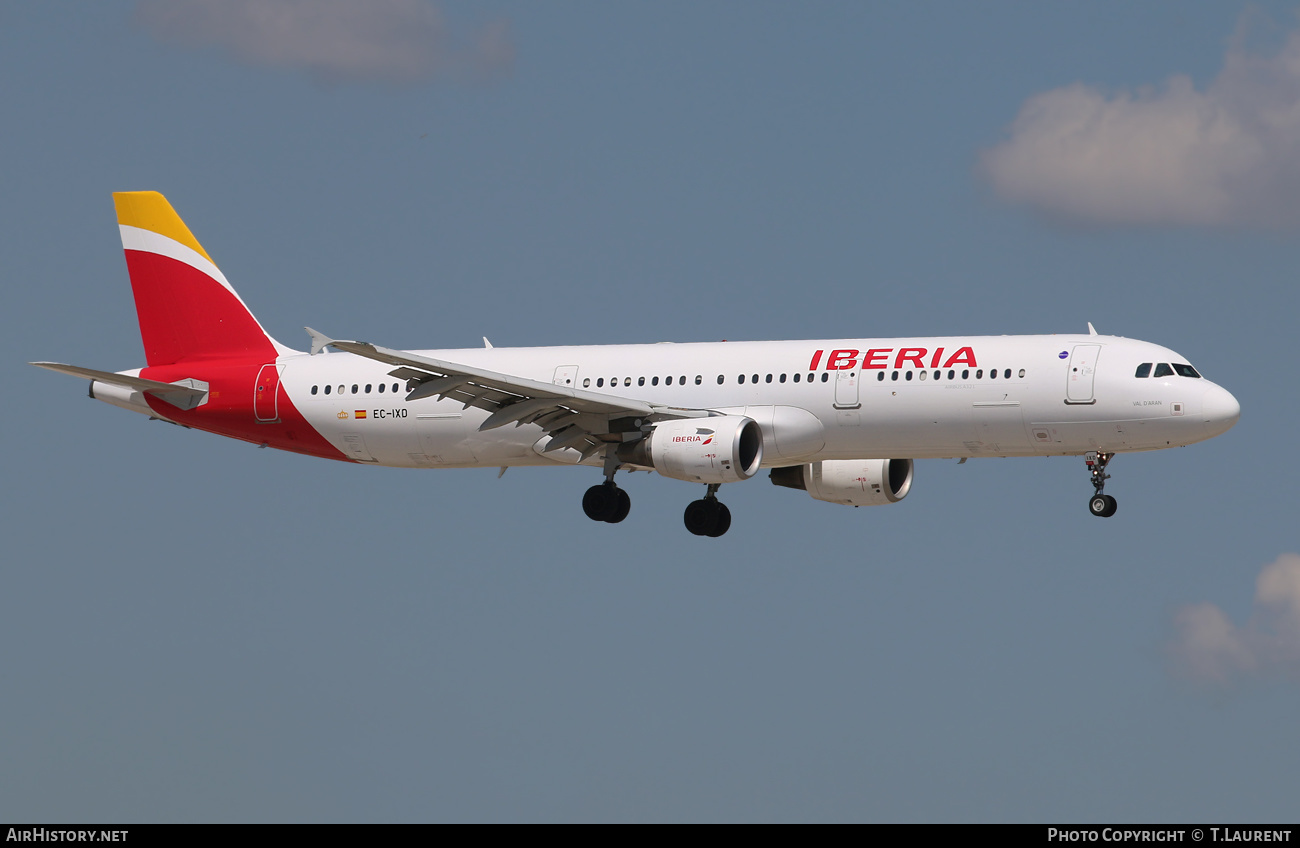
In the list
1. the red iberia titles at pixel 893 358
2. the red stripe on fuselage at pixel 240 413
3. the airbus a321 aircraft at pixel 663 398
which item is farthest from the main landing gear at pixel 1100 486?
the red stripe on fuselage at pixel 240 413

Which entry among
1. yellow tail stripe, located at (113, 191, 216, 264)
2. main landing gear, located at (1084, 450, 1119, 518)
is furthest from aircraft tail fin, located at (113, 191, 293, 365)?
main landing gear, located at (1084, 450, 1119, 518)

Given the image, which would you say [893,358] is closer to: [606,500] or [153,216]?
[606,500]

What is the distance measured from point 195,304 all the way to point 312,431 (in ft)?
20.0

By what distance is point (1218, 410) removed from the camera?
44281mm

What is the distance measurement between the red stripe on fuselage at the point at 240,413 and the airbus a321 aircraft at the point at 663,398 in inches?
2.2

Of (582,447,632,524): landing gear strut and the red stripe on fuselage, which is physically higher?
the red stripe on fuselage

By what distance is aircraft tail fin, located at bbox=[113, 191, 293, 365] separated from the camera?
54938 mm

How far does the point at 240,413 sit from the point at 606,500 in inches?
472

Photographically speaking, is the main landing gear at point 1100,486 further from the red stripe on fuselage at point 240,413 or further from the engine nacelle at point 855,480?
the red stripe on fuselage at point 240,413

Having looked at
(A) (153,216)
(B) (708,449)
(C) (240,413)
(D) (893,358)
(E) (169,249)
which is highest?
(A) (153,216)

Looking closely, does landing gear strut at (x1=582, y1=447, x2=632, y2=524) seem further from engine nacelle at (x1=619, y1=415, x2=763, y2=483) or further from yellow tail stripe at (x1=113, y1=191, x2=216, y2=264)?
yellow tail stripe at (x1=113, y1=191, x2=216, y2=264)

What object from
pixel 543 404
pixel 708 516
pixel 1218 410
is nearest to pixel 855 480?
pixel 708 516

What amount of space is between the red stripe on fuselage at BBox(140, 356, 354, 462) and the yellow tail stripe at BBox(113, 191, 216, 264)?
175 inches

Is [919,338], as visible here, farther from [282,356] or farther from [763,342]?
[282,356]
